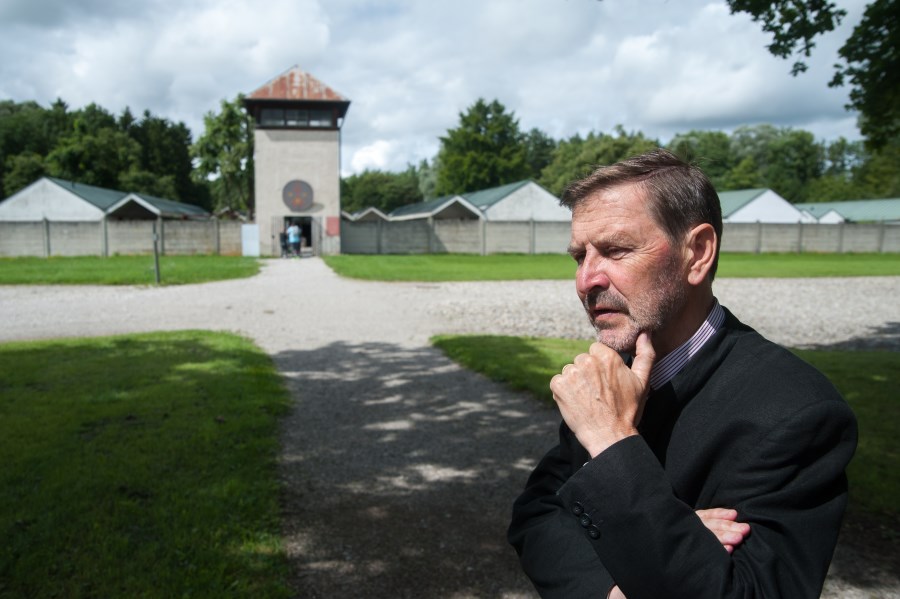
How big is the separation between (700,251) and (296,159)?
37.8 metres

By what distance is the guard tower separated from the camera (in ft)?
122

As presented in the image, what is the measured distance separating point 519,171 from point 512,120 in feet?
32.9

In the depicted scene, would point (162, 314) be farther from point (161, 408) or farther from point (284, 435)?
point (284, 435)

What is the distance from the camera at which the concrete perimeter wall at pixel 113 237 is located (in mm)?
36344

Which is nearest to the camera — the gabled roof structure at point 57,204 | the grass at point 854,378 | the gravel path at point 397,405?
the gravel path at point 397,405

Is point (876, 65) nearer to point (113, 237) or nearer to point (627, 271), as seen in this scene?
point (627, 271)

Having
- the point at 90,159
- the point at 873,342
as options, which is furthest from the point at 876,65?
the point at 90,159

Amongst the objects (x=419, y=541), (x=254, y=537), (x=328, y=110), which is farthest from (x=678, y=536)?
(x=328, y=110)

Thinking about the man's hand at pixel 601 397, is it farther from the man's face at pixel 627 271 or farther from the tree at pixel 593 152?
the tree at pixel 593 152

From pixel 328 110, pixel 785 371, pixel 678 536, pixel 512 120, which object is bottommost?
pixel 678 536

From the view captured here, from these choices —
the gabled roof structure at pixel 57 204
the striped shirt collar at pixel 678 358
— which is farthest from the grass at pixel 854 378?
the gabled roof structure at pixel 57 204

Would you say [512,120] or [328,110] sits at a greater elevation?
[512,120]

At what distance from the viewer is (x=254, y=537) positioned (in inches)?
152

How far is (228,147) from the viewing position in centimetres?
6206
